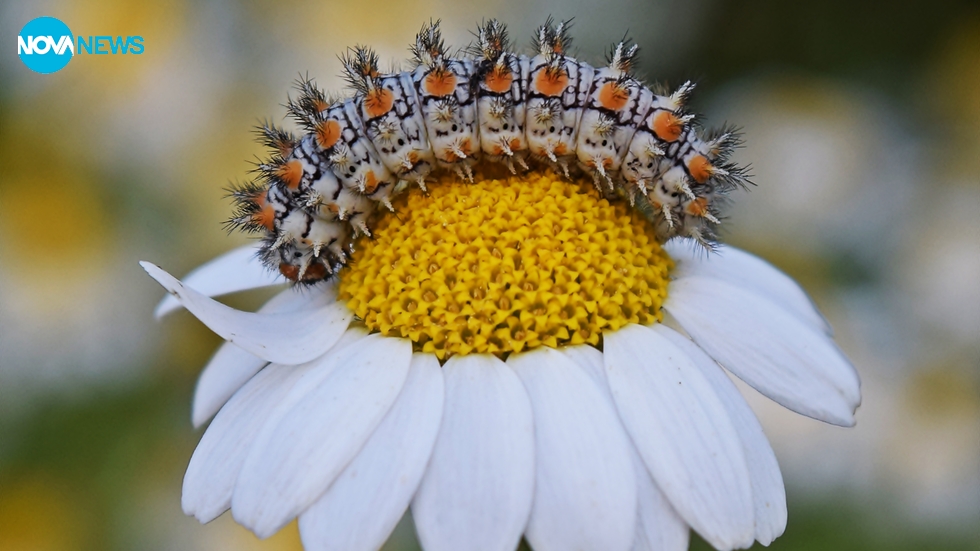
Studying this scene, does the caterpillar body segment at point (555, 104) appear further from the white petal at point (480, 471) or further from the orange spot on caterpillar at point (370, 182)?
the white petal at point (480, 471)

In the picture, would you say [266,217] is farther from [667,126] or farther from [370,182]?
[667,126]

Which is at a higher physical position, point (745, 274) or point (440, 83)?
point (440, 83)

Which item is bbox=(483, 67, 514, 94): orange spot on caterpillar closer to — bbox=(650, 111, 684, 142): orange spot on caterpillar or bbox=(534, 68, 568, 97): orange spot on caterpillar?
bbox=(534, 68, 568, 97): orange spot on caterpillar

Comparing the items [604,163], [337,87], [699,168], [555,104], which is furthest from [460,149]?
[337,87]

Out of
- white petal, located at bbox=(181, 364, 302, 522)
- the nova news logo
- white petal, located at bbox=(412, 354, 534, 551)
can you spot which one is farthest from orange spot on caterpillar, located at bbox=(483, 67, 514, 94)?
the nova news logo

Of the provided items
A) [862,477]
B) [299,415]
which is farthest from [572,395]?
[862,477]

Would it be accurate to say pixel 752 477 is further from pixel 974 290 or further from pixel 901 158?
pixel 901 158

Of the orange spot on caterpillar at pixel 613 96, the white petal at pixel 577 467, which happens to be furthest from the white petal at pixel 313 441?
the orange spot on caterpillar at pixel 613 96
